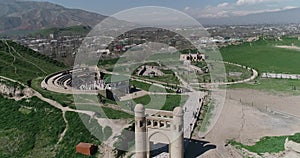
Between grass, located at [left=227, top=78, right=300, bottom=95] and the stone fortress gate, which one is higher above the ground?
the stone fortress gate

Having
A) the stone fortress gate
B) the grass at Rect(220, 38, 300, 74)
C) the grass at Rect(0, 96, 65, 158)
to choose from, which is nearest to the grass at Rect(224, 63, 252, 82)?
the grass at Rect(220, 38, 300, 74)

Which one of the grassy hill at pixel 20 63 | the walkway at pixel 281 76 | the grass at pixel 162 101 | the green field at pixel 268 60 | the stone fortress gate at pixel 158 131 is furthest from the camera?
the walkway at pixel 281 76

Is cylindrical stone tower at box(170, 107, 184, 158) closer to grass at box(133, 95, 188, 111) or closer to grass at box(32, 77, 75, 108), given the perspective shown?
grass at box(32, 77, 75, 108)

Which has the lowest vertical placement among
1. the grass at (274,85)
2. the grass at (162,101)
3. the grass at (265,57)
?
the grass at (274,85)

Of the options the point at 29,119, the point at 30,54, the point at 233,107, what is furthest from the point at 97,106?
the point at 30,54

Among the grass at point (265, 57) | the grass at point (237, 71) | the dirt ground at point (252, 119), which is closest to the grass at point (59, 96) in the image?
the dirt ground at point (252, 119)

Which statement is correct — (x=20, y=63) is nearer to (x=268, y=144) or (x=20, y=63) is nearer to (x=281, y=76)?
(x=268, y=144)

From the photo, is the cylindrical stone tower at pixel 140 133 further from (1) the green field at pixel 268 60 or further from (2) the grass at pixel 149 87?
(1) the green field at pixel 268 60
